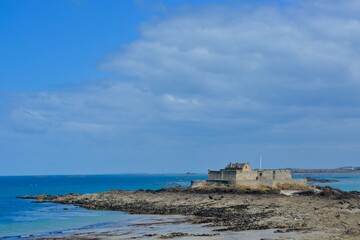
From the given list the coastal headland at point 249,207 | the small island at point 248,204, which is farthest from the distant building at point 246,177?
the coastal headland at point 249,207

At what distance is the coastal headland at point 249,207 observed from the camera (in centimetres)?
3909

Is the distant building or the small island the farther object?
the distant building

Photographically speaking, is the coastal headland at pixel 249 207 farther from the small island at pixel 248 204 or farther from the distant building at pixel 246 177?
the distant building at pixel 246 177

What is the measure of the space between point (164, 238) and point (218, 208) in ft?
66.8

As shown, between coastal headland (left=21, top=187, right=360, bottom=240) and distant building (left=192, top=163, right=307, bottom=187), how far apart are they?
7.53ft

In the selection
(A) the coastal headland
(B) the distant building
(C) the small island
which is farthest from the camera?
(B) the distant building

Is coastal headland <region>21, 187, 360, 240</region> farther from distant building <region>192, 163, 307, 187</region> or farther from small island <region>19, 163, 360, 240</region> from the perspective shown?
distant building <region>192, 163, 307, 187</region>

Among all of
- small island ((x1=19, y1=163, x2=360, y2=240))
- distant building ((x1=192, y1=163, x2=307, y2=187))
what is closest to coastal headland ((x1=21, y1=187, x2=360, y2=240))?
small island ((x1=19, y1=163, x2=360, y2=240))

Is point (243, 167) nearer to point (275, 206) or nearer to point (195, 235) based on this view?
point (275, 206)

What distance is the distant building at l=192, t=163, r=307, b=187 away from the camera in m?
73.2

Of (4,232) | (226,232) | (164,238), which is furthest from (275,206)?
(4,232)

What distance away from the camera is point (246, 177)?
7394cm

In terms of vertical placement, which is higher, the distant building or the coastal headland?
the distant building

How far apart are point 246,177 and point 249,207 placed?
20.4 metres
